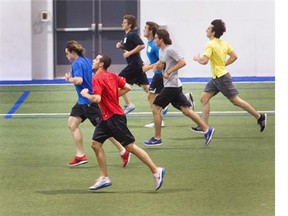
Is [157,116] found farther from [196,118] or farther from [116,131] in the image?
[116,131]

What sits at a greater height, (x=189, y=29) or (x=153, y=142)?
(x=189, y=29)

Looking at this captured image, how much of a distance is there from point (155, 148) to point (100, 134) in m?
3.01

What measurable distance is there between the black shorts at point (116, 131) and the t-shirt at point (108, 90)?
58 millimetres

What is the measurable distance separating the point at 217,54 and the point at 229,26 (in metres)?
8.51

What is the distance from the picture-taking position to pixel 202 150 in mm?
11547

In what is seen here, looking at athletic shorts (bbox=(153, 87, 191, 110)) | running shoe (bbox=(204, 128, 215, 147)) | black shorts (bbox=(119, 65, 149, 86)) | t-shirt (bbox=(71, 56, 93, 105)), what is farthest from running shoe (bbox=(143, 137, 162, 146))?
black shorts (bbox=(119, 65, 149, 86))

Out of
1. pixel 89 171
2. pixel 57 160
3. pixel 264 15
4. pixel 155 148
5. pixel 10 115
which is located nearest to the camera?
pixel 89 171

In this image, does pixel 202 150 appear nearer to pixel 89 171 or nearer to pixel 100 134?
pixel 89 171

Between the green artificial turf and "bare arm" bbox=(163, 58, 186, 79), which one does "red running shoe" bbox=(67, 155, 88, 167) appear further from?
"bare arm" bbox=(163, 58, 186, 79)

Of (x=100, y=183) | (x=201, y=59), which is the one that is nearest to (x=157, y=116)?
(x=201, y=59)

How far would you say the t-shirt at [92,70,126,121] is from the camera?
28.6 ft

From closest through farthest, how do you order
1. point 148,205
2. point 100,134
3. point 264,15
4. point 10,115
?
point 148,205 → point 100,134 → point 10,115 → point 264,15

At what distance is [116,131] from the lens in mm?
8844

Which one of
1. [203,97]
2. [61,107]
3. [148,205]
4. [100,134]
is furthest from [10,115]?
[148,205]
